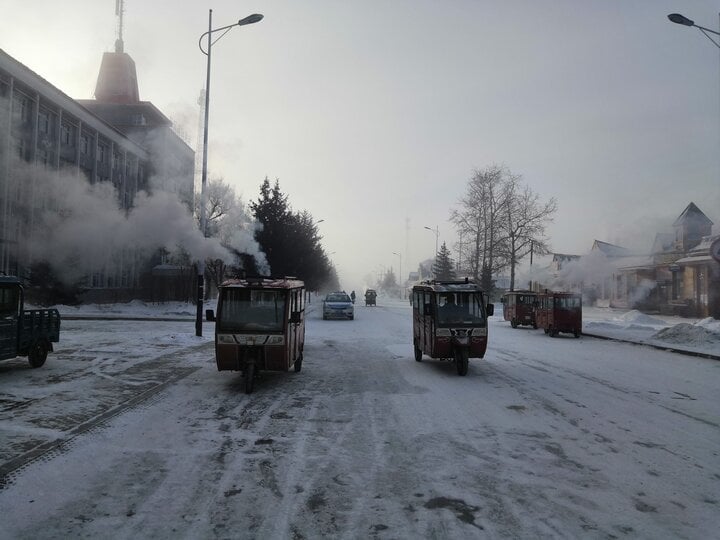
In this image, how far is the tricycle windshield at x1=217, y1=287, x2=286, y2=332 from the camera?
984cm

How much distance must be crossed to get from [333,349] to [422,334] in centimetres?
426

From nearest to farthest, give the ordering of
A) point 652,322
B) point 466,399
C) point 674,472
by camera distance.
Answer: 1. point 674,472
2. point 466,399
3. point 652,322

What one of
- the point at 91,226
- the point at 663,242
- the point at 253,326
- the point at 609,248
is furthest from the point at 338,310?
the point at 609,248

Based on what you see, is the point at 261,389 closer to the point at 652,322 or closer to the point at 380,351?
the point at 380,351

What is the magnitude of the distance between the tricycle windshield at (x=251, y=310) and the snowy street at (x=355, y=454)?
4.16ft

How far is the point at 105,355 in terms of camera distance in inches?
546

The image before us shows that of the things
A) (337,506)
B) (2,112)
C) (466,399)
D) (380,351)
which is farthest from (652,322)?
(2,112)

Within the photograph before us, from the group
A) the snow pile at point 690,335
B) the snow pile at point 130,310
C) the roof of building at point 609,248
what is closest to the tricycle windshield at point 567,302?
the snow pile at point 690,335

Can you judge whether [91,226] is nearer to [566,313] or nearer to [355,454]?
[566,313]

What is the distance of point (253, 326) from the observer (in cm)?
984

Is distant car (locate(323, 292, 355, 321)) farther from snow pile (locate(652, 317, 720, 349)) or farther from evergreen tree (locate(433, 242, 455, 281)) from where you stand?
evergreen tree (locate(433, 242, 455, 281))

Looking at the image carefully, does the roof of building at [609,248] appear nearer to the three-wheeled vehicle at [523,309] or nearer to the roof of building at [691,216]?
the roof of building at [691,216]

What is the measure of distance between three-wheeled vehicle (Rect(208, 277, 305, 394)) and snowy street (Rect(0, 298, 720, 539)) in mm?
596

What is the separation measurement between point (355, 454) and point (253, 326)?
4.64 metres
